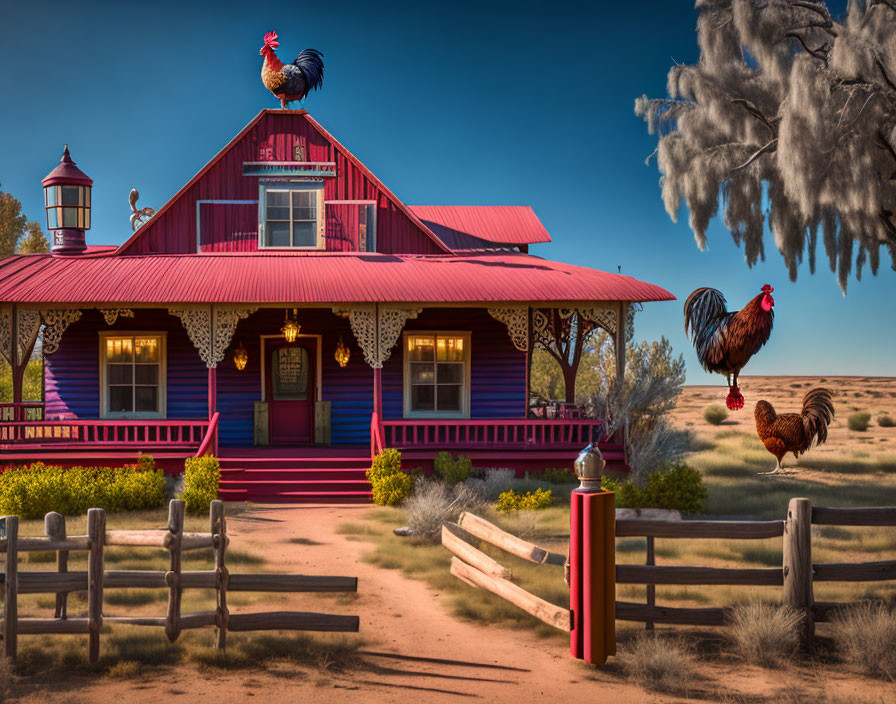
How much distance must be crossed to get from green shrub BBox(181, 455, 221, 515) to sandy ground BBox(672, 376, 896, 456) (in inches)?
594

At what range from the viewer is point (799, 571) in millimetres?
7227

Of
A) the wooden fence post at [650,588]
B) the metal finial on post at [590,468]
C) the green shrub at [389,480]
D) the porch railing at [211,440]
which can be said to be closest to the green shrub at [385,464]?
the green shrub at [389,480]

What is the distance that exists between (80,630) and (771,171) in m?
18.4

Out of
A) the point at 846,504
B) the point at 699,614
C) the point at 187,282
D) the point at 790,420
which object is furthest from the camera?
the point at 790,420

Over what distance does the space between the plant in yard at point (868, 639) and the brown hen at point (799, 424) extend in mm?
11373

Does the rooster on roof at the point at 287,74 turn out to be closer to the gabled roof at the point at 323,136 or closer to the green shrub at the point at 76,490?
the gabled roof at the point at 323,136

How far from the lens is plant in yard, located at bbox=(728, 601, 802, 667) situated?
6.98m

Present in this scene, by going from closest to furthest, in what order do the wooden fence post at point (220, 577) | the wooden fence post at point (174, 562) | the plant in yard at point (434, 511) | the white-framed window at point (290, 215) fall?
the wooden fence post at point (174, 562) → the wooden fence post at point (220, 577) → the plant in yard at point (434, 511) → the white-framed window at point (290, 215)

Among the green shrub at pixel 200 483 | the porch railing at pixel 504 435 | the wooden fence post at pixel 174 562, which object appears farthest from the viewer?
the porch railing at pixel 504 435

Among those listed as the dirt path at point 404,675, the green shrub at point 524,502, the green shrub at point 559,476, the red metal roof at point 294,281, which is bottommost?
the dirt path at point 404,675

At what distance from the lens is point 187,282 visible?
16.4 metres

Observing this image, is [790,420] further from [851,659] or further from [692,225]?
[851,659]

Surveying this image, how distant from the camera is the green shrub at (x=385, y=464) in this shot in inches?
592

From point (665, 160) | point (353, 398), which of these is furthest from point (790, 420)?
point (353, 398)
